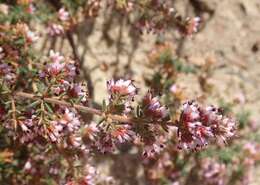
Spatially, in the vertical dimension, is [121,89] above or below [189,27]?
below

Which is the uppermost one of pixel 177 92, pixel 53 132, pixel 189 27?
pixel 189 27

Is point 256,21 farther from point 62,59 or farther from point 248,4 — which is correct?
point 62,59

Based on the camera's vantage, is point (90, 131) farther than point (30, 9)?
No

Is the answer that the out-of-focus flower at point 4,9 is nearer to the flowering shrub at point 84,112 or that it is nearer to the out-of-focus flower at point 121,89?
the flowering shrub at point 84,112

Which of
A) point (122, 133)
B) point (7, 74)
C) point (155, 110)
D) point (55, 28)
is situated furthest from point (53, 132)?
point (55, 28)

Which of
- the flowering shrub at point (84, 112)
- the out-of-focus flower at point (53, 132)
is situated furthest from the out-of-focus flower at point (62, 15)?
the out-of-focus flower at point (53, 132)

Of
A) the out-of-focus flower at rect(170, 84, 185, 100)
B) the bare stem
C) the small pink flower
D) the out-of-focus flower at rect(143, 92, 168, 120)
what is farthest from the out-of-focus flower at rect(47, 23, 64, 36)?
the out-of-focus flower at rect(143, 92, 168, 120)

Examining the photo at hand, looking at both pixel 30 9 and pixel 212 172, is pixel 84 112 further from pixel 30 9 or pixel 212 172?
pixel 212 172

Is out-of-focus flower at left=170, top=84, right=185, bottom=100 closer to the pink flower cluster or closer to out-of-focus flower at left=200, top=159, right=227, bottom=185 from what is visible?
out-of-focus flower at left=200, top=159, right=227, bottom=185

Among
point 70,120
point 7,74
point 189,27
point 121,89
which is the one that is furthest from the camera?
point 189,27
